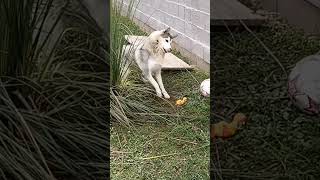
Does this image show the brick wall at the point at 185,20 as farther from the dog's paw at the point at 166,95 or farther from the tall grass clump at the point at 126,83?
the dog's paw at the point at 166,95

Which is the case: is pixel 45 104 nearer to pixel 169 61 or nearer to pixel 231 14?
pixel 169 61

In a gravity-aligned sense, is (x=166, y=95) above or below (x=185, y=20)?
below

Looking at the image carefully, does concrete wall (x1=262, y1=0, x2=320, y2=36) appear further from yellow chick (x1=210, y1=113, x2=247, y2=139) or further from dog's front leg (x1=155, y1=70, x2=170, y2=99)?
dog's front leg (x1=155, y1=70, x2=170, y2=99)

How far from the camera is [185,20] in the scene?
236cm

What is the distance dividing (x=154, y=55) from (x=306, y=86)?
67 cm

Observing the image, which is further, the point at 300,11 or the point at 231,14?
the point at 300,11

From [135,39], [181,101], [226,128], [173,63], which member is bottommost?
[226,128]

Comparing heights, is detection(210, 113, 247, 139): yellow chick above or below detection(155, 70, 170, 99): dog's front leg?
below

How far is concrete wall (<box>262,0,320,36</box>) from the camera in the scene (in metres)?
2.91

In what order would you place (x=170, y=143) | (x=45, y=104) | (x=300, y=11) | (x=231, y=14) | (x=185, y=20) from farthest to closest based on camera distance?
(x=300, y=11)
(x=231, y=14)
(x=185, y=20)
(x=170, y=143)
(x=45, y=104)

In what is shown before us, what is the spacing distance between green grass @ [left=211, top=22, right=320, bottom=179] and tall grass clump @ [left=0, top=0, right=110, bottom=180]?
0.49 meters

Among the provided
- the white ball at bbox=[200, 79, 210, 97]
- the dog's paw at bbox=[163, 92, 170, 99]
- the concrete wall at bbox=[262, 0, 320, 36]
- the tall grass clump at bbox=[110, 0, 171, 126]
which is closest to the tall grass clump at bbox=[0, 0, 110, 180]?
the tall grass clump at bbox=[110, 0, 171, 126]

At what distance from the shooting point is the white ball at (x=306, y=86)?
7.48ft

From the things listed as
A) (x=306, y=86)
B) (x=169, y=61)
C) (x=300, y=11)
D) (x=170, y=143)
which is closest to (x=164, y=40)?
(x=169, y=61)
